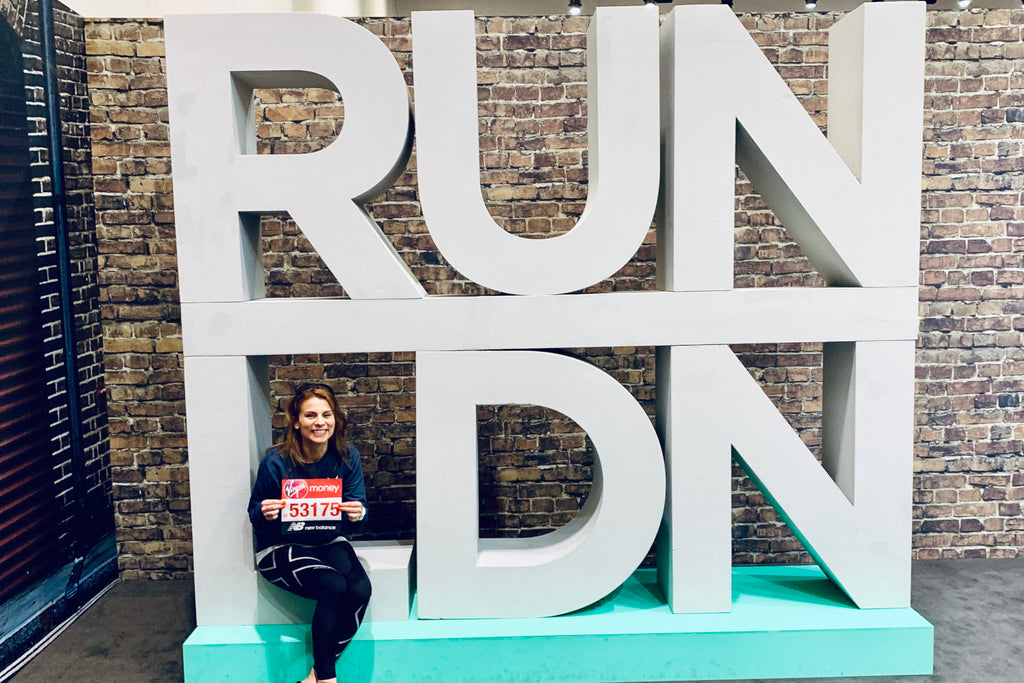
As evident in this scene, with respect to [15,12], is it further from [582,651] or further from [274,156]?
[582,651]

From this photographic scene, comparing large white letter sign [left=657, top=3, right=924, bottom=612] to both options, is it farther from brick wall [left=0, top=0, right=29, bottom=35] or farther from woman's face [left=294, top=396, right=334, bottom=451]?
brick wall [left=0, top=0, right=29, bottom=35]

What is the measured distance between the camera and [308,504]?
2.88 m

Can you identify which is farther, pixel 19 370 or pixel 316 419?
pixel 19 370

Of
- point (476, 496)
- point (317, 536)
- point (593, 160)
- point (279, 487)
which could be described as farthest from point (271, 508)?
point (593, 160)

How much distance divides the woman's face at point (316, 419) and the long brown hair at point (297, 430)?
1 centimetres

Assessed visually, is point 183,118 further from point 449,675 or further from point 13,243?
point 449,675

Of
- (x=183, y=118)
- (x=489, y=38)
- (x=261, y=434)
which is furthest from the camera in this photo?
(x=489, y=38)

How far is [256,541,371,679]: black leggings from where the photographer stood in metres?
2.78

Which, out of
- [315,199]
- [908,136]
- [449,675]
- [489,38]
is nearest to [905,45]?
[908,136]

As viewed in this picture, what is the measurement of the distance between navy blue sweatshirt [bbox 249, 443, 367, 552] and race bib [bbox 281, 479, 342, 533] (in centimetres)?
3

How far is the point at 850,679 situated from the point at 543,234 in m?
2.16

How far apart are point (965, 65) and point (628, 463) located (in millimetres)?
2437

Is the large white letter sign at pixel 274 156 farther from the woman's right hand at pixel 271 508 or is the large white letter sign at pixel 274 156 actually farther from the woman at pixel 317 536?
the woman's right hand at pixel 271 508

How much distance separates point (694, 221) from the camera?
9.84 ft
